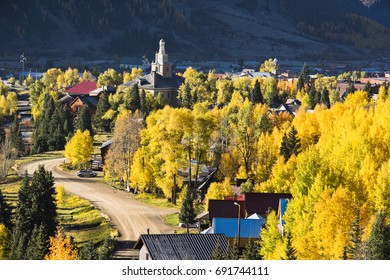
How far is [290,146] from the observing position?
45.1m

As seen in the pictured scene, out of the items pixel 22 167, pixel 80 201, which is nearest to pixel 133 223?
pixel 80 201

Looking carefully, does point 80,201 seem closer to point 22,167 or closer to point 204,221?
point 204,221

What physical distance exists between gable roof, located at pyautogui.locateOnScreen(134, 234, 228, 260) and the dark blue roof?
5.79m

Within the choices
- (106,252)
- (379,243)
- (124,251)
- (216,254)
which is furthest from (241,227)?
(379,243)

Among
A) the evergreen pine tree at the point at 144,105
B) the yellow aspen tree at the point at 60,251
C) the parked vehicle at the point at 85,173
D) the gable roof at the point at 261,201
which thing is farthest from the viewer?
the evergreen pine tree at the point at 144,105

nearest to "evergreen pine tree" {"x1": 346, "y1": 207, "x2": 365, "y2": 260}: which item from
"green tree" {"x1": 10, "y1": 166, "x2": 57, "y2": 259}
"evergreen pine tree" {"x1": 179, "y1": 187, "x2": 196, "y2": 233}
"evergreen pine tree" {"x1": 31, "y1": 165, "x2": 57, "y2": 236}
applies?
"evergreen pine tree" {"x1": 179, "y1": 187, "x2": 196, "y2": 233}

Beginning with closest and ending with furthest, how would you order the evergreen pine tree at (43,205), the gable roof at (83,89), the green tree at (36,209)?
the green tree at (36,209), the evergreen pine tree at (43,205), the gable roof at (83,89)

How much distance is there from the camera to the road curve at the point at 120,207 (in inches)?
1442

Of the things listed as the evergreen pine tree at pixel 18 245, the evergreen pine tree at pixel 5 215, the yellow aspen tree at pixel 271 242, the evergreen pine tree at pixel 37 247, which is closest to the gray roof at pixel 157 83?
the evergreen pine tree at pixel 5 215

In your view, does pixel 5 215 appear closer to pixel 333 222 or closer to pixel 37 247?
pixel 37 247

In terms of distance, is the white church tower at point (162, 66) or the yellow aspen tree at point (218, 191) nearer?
the yellow aspen tree at point (218, 191)

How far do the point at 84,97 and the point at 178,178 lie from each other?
45.6 metres

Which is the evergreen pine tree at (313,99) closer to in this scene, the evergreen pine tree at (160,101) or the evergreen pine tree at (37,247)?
the evergreen pine tree at (160,101)

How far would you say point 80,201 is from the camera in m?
43.8
